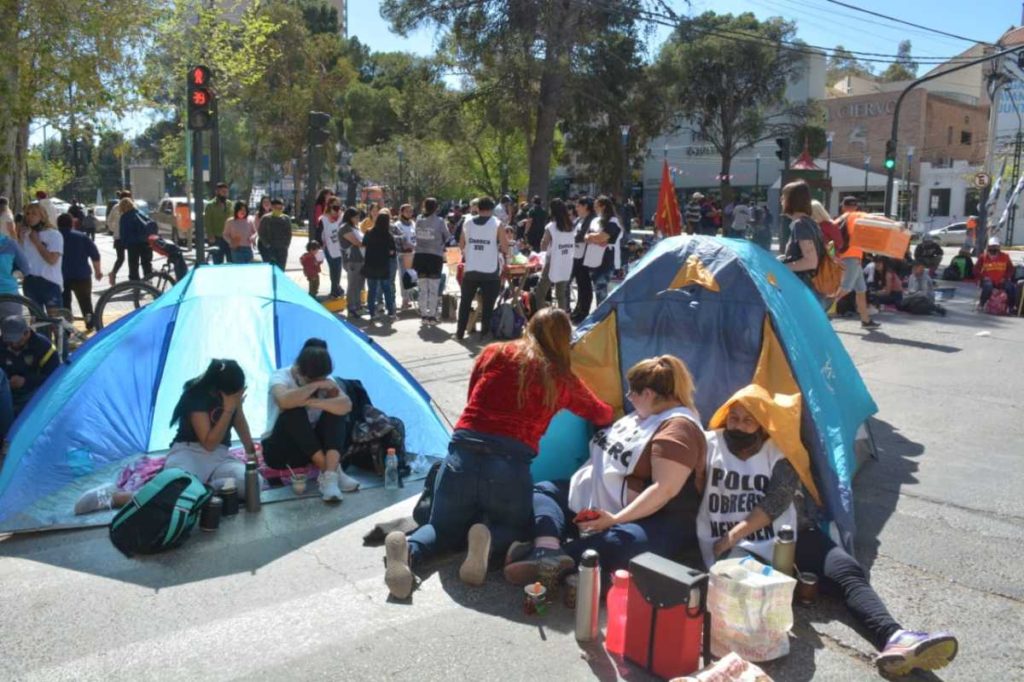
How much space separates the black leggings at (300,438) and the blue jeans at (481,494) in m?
1.48

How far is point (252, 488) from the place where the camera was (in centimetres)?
534

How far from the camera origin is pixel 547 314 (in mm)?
4465

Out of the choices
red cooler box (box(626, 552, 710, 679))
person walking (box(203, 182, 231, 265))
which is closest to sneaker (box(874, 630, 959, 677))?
red cooler box (box(626, 552, 710, 679))

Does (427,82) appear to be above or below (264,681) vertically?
above

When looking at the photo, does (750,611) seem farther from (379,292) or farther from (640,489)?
(379,292)

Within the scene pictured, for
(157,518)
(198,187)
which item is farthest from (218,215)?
(157,518)

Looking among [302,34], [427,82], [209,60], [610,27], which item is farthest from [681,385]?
[302,34]

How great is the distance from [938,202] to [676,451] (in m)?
56.4

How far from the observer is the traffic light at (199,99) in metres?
10.3

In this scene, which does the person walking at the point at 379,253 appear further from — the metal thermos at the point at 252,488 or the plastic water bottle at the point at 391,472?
the metal thermos at the point at 252,488

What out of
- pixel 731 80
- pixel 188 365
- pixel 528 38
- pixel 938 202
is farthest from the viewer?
pixel 938 202

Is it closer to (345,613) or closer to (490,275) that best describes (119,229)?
(490,275)

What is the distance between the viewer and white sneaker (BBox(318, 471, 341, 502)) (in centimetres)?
556

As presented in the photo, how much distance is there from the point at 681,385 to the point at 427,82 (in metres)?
24.8
